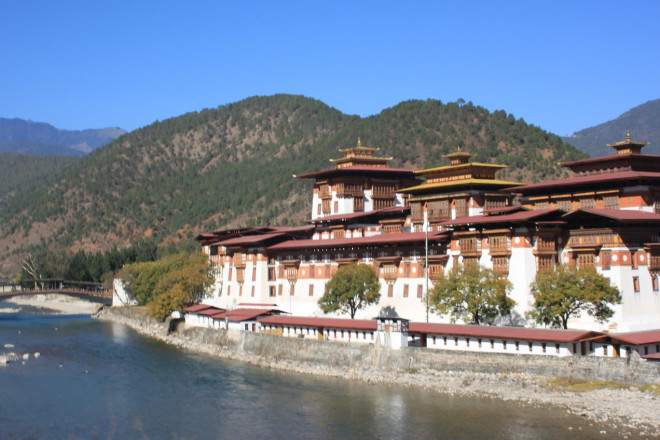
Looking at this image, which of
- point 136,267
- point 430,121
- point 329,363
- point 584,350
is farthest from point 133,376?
point 430,121

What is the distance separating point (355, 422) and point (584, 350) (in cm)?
1744

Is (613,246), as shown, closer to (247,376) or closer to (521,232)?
(521,232)

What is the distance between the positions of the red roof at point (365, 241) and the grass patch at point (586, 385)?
71.2 ft

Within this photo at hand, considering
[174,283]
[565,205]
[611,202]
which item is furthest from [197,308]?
[611,202]

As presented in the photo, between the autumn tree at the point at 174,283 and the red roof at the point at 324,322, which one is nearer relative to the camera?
the red roof at the point at 324,322

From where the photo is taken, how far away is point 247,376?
68.9 meters

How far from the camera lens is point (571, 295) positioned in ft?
204

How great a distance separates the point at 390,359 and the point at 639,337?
59.7 feet

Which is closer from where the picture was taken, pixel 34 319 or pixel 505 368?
pixel 505 368

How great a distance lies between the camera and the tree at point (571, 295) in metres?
62.1

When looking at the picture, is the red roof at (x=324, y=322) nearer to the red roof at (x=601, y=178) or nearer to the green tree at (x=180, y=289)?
the red roof at (x=601, y=178)

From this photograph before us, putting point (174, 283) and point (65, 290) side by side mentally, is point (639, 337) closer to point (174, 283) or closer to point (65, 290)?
point (174, 283)

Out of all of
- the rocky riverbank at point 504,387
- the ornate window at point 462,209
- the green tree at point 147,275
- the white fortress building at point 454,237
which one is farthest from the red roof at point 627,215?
the green tree at point 147,275

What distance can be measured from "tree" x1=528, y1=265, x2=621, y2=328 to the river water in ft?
37.3
